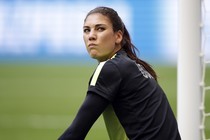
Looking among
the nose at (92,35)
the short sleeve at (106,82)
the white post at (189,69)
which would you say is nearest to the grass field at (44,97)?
the white post at (189,69)

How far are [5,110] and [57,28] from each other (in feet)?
6.93

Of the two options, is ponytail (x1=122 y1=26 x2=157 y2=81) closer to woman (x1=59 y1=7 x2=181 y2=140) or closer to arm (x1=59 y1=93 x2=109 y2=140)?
woman (x1=59 y1=7 x2=181 y2=140)

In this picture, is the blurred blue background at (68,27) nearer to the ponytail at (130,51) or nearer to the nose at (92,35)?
the ponytail at (130,51)

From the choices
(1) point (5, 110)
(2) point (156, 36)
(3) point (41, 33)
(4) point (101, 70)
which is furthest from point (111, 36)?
(3) point (41, 33)

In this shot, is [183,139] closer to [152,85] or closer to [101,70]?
[152,85]

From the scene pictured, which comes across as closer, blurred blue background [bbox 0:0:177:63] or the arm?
the arm

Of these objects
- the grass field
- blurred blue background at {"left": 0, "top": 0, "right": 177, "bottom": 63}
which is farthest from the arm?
A: blurred blue background at {"left": 0, "top": 0, "right": 177, "bottom": 63}

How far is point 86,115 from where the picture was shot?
1898mm

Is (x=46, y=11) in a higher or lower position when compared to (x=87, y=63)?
higher

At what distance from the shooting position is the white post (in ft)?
8.76

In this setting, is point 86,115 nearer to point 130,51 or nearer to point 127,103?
point 127,103

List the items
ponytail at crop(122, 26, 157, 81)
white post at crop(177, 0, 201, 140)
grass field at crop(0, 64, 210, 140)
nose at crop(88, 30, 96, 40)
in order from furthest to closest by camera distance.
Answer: grass field at crop(0, 64, 210, 140), white post at crop(177, 0, 201, 140), ponytail at crop(122, 26, 157, 81), nose at crop(88, 30, 96, 40)

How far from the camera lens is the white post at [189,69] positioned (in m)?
2.67

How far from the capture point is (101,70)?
1.92 metres
